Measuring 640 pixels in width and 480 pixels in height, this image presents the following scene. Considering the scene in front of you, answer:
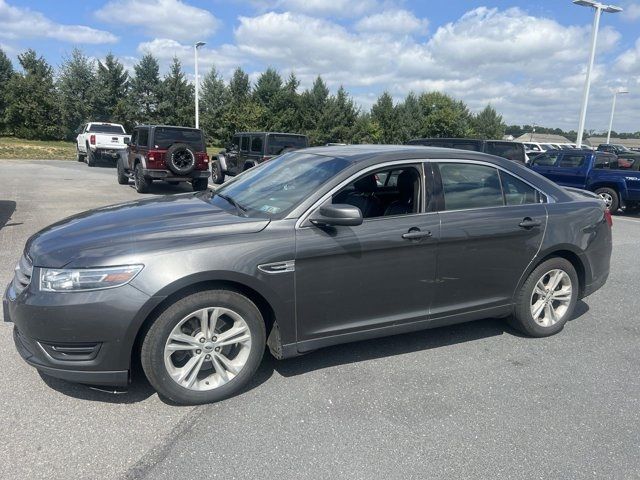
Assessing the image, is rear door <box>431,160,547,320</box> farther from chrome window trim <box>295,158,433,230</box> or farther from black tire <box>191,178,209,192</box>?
black tire <box>191,178,209,192</box>

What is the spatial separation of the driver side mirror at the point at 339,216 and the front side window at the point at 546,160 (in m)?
13.1

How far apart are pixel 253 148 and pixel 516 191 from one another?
1247cm

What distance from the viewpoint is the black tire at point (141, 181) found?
13.0m

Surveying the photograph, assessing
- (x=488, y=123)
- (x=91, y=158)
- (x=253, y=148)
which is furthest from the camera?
(x=488, y=123)

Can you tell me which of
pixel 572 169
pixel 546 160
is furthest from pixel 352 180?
pixel 546 160

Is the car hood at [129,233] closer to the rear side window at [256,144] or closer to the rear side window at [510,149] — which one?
the rear side window at [256,144]

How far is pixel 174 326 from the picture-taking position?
9.69 ft

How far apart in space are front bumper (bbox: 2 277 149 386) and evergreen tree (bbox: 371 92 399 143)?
50.0 meters

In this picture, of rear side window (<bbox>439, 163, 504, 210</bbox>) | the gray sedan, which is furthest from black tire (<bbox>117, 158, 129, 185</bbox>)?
rear side window (<bbox>439, 163, 504, 210</bbox>)

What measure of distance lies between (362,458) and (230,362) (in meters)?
1.06

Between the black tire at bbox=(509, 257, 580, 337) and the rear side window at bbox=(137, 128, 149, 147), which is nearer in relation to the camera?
the black tire at bbox=(509, 257, 580, 337)

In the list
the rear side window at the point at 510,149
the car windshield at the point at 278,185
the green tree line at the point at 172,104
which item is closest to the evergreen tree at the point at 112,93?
the green tree line at the point at 172,104

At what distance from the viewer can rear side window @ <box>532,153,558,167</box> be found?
1436cm

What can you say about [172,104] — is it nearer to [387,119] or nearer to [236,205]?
[387,119]
